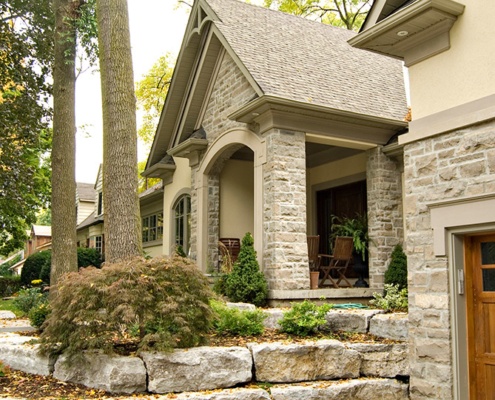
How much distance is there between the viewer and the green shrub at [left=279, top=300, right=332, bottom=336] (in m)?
7.66

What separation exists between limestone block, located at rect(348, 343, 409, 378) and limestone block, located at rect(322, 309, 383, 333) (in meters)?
0.79

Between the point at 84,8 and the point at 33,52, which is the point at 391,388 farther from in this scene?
the point at 33,52

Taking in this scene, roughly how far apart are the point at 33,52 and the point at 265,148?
8.72m

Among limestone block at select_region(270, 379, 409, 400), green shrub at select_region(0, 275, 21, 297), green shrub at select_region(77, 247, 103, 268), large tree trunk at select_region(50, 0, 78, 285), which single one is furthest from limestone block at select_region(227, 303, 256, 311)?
green shrub at select_region(0, 275, 21, 297)

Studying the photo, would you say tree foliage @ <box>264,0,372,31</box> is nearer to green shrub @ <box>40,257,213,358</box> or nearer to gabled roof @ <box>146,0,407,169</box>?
gabled roof @ <box>146,0,407,169</box>

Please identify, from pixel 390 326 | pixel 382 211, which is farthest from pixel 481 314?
pixel 382 211

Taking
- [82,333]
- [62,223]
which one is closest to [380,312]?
[82,333]

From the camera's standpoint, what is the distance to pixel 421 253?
666 centimetres

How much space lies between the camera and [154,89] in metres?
28.6

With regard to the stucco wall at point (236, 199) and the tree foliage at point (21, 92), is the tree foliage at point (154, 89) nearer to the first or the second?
the tree foliage at point (21, 92)

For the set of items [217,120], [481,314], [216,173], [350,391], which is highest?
[217,120]

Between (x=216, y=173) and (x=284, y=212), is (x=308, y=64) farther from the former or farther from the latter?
(x=284, y=212)

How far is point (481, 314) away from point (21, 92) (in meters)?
14.0

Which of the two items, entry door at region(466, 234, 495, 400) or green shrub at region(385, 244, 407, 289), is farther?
green shrub at region(385, 244, 407, 289)
